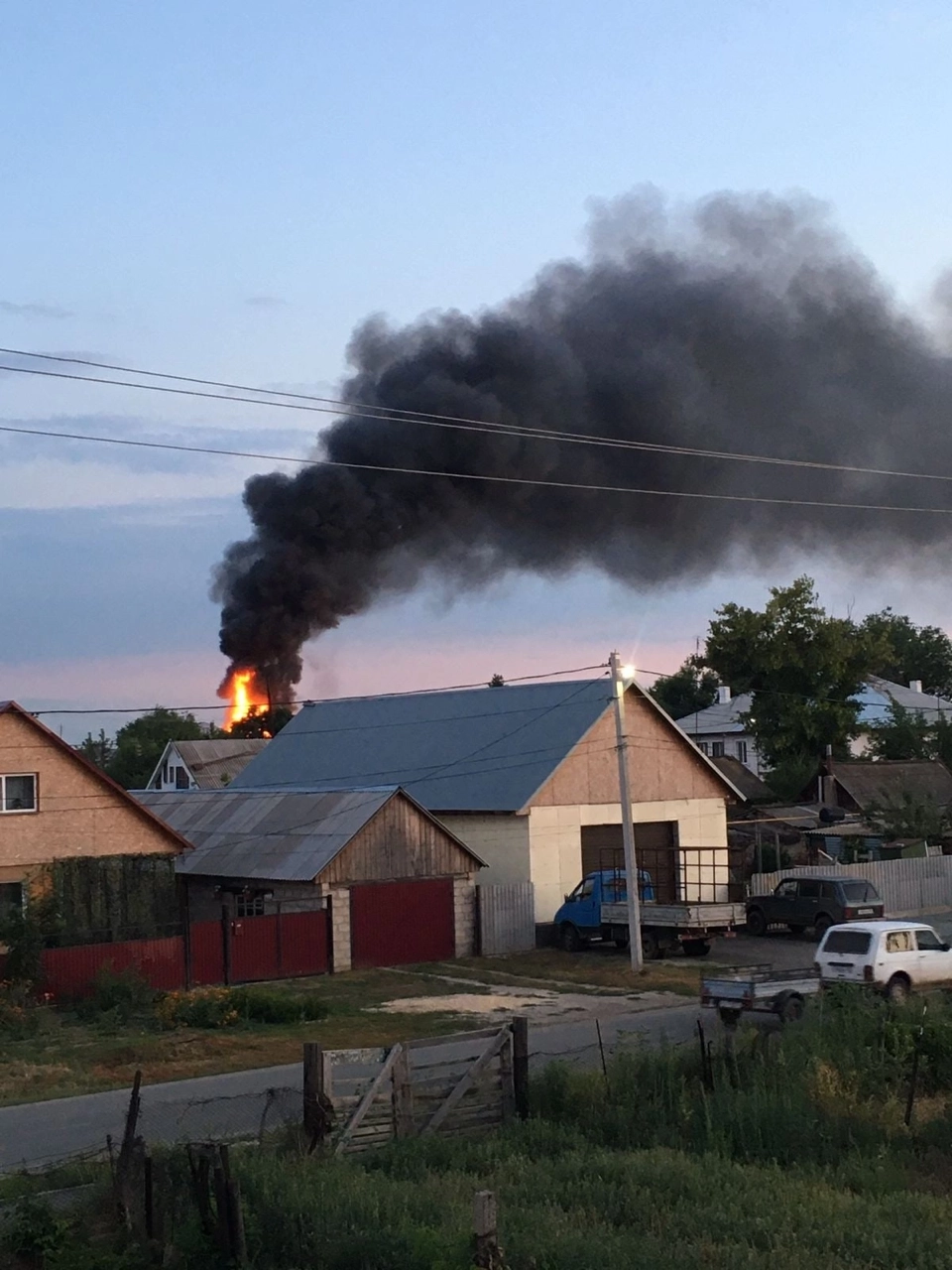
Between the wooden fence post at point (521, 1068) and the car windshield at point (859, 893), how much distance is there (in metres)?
23.6

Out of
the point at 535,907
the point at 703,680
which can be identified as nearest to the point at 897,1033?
the point at 535,907

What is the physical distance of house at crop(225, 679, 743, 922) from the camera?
39375 millimetres

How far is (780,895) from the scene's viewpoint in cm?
3866

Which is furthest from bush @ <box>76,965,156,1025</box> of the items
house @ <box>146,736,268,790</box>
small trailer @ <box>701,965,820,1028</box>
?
house @ <box>146,736,268,790</box>

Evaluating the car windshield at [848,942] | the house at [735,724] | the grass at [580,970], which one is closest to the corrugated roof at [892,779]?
the house at [735,724]

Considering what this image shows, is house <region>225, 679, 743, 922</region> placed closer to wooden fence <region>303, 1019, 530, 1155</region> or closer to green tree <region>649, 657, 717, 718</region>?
wooden fence <region>303, 1019, 530, 1155</region>

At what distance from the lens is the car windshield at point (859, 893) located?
122ft

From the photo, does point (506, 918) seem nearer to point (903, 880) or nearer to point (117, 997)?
point (117, 997)

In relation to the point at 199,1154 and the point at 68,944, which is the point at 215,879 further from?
the point at 199,1154

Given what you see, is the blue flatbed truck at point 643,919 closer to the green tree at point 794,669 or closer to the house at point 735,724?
the green tree at point 794,669

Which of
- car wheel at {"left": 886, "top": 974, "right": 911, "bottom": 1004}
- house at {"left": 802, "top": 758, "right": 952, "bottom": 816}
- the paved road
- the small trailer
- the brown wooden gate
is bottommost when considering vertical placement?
the paved road

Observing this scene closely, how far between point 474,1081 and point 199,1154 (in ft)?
14.9

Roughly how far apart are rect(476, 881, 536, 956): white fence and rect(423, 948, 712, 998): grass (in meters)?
0.35

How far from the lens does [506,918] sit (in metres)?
36.7
